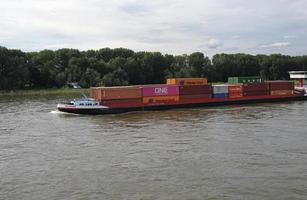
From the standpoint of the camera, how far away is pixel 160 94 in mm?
64000

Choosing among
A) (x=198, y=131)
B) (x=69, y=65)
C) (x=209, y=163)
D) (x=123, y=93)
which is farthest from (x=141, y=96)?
(x=69, y=65)

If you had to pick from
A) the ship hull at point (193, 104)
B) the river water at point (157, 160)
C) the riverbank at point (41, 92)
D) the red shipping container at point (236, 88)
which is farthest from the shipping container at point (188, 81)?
the riverbank at point (41, 92)

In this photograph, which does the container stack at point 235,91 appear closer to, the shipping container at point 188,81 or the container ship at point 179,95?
the container ship at point 179,95

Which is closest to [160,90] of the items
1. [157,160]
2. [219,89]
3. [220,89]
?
[219,89]

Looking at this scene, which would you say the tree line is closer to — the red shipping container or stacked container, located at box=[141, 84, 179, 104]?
the red shipping container

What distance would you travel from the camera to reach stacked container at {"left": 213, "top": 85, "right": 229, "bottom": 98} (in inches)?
2714

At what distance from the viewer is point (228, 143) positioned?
104 ft

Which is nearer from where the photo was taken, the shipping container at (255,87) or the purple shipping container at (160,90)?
the purple shipping container at (160,90)

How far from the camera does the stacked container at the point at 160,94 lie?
62531 millimetres

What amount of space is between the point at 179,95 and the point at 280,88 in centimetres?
2067

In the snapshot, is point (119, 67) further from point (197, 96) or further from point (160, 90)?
point (160, 90)

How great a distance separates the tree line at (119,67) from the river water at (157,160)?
266ft

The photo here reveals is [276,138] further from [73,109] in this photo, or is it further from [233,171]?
[73,109]

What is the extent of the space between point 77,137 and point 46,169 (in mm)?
12089
